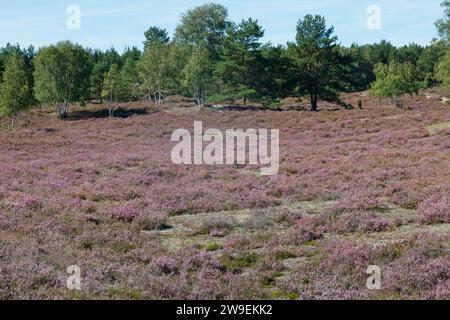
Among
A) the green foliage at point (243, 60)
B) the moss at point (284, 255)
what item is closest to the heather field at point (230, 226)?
the moss at point (284, 255)

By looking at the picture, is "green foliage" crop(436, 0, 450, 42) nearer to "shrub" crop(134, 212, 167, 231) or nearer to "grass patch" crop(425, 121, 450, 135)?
"grass patch" crop(425, 121, 450, 135)

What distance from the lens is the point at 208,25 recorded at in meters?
105

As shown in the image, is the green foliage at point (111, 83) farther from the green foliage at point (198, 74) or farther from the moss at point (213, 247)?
the moss at point (213, 247)

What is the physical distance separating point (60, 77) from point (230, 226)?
6627 cm

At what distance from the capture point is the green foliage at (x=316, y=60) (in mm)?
66812

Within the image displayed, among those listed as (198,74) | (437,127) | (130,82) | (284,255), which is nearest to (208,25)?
(130,82)

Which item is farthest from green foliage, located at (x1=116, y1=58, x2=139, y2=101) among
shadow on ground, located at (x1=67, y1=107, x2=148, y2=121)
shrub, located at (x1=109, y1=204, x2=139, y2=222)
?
shrub, located at (x1=109, y1=204, x2=139, y2=222)

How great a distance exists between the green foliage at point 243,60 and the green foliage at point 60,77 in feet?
73.8

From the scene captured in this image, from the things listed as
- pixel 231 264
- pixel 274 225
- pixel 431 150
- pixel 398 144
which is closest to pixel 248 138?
pixel 398 144

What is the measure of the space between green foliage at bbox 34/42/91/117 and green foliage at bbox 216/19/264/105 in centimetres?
2251

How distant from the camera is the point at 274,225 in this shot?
1382 cm

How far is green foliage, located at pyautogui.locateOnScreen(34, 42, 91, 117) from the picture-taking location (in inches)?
2813

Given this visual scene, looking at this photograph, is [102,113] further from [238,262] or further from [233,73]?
[238,262]

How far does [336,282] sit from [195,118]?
52393 mm
